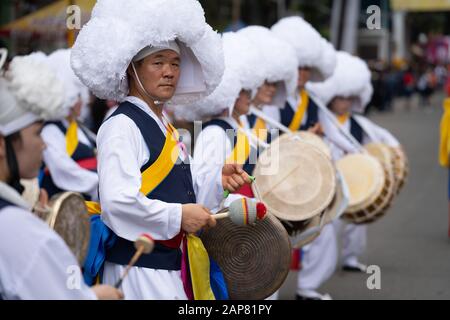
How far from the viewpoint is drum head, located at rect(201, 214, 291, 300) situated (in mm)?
4500

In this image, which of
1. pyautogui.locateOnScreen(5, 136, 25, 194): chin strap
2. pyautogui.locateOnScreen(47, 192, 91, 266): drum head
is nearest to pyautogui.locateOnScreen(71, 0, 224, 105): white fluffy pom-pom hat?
pyautogui.locateOnScreen(47, 192, 91, 266): drum head

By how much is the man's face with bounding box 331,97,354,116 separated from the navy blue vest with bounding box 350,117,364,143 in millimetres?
137

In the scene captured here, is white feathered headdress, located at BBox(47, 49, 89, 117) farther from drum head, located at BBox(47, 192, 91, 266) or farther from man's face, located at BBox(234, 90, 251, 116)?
drum head, located at BBox(47, 192, 91, 266)

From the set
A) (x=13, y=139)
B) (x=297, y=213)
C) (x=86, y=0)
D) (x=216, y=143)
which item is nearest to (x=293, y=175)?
(x=297, y=213)

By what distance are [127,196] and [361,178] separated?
439 centimetres

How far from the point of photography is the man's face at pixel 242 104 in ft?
20.4

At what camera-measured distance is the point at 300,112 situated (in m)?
7.80

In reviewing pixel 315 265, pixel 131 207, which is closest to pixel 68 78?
pixel 315 265

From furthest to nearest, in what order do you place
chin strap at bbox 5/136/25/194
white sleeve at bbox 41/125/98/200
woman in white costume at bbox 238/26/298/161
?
white sleeve at bbox 41/125/98/200
woman in white costume at bbox 238/26/298/161
chin strap at bbox 5/136/25/194

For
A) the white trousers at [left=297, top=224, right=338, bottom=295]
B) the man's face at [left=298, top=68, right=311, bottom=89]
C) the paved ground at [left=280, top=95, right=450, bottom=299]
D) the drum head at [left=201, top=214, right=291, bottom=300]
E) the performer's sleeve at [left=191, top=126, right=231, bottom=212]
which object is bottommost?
the paved ground at [left=280, top=95, right=450, bottom=299]

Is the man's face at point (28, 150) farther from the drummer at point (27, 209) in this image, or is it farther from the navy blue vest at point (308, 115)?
the navy blue vest at point (308, 115)

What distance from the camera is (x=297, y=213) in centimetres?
566

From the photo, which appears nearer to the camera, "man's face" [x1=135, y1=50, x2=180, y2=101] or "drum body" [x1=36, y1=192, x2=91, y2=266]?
"man's face" [x1=135, y1=50, x2=180, y2=101]
